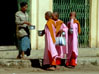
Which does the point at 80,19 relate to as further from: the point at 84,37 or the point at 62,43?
the point at 62,43

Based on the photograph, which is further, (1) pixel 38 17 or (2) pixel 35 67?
(1) pixel 38 17

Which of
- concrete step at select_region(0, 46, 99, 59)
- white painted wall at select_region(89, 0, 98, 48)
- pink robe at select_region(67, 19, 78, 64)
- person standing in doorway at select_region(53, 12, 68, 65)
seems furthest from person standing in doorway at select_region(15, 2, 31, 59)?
white painted wall at select_region(89, 0, 98, 48)

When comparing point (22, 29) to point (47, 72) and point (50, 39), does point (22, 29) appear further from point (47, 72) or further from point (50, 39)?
point (47, 72)

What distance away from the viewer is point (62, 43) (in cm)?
976

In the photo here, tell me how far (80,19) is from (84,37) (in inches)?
23.8

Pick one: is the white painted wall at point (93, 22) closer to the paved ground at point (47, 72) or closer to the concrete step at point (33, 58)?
the concrete step at point (33, 58)

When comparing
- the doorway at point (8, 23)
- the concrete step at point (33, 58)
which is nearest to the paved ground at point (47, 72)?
the concrete step at point (33, 58)

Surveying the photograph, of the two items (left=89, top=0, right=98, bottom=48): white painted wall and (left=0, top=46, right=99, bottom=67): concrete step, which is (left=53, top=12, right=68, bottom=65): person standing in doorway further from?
(left=89, top=0, right=98, bottom=48): white painted wall

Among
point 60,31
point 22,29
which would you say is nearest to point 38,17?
point 22,29

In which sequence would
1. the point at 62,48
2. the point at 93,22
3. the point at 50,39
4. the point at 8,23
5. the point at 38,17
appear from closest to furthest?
the point at 50,39 → the point at 62,48 → the point at 38,17 → the point at 93,22 → the point at 8,23

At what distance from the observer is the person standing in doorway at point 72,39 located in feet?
33.5

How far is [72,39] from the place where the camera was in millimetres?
10266

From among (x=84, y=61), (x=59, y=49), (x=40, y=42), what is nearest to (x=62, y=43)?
(x=59, y=49)

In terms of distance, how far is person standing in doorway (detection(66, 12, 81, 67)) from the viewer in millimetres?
10203
